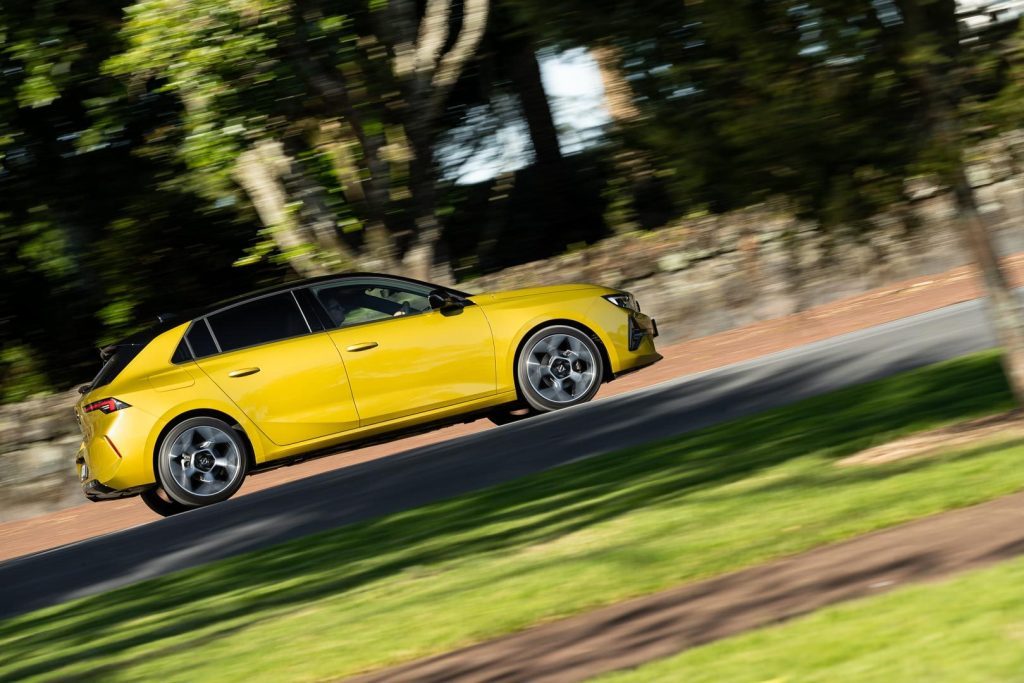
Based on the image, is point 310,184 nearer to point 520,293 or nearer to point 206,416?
point 520,293

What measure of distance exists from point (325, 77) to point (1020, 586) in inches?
486

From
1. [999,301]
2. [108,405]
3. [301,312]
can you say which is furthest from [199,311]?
[999,301]

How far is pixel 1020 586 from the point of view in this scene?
523cm

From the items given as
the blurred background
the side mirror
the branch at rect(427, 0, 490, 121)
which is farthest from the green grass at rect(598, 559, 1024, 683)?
the branch at rect(427, 0, 490, 121)

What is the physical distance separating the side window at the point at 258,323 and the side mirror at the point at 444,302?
1.06 metres

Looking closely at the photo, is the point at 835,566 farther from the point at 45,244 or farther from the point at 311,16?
the point at 45,244

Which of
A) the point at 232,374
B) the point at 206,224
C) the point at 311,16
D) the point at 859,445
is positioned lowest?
the point at 859,445

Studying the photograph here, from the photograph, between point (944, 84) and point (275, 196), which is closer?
point (944, 84)

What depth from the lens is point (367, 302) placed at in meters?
12.6

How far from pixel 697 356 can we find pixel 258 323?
5.36 m

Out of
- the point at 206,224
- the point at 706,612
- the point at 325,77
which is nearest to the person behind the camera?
the point at 706,612

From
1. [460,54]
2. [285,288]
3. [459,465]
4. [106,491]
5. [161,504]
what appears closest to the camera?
[459,465]

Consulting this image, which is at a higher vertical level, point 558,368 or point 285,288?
point 285,288

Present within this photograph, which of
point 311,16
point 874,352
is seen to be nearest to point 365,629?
point 874,352
